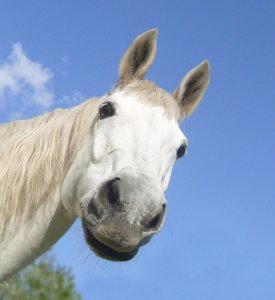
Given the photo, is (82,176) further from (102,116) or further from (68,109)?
(68,109)

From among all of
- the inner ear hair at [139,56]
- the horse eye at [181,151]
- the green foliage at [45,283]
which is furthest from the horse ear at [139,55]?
the green foliage at [45,283]

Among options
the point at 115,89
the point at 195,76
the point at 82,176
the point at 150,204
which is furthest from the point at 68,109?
the point at 150,204

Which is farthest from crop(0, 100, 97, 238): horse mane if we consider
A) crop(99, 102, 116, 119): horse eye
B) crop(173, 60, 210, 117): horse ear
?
crop(173, 60, 210, 117): horse ear

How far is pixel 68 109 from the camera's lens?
469 centimetres

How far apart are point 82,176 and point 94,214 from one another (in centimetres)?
51

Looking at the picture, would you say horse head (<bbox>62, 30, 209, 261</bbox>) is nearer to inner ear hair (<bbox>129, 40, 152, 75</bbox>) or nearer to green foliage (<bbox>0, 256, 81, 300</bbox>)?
inner ear hair (<bbox>129, 40, 152, 75</bbox>)

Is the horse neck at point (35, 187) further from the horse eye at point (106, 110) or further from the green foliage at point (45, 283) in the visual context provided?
the green foliage at point (45, 283)

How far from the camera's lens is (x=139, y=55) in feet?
15.5

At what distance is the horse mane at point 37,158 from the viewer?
160 inches

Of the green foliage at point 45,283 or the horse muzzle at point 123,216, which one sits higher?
the green foliage at point 45,283

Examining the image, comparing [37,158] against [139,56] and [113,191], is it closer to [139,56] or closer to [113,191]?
[113,191]

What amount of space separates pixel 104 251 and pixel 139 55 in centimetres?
203

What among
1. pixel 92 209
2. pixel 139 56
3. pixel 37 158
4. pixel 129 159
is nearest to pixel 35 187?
pixel 37 158

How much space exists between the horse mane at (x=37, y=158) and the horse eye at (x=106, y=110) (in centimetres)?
14
